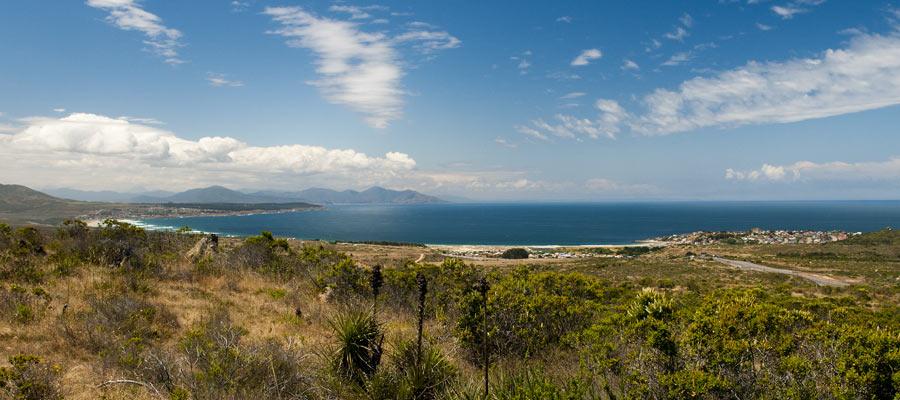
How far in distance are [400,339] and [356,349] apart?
0.97 m

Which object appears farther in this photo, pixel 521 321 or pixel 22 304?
pixel 521 321

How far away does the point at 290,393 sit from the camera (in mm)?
6113

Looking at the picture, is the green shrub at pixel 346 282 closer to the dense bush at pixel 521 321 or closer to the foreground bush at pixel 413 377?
the dense bush at pixel 521 321

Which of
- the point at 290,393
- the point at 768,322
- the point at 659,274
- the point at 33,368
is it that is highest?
the point at 768,322

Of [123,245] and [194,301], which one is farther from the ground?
[123,245]

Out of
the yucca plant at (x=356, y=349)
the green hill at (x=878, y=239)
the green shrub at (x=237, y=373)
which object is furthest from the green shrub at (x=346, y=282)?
the green hill at (x=878, y=239)

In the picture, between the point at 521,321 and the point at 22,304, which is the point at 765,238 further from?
the point at 22,304

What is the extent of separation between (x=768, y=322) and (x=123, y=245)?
1799 cm

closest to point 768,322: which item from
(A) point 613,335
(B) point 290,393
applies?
(A) point 613,335

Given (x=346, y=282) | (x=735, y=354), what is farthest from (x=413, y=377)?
(x=346, y=282)

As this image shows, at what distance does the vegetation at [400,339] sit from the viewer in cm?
545

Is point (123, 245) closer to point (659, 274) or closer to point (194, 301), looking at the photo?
point (194, 301)

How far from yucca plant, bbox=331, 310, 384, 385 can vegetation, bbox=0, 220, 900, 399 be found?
0.02 meters

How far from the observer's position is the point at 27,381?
17.2 ft
